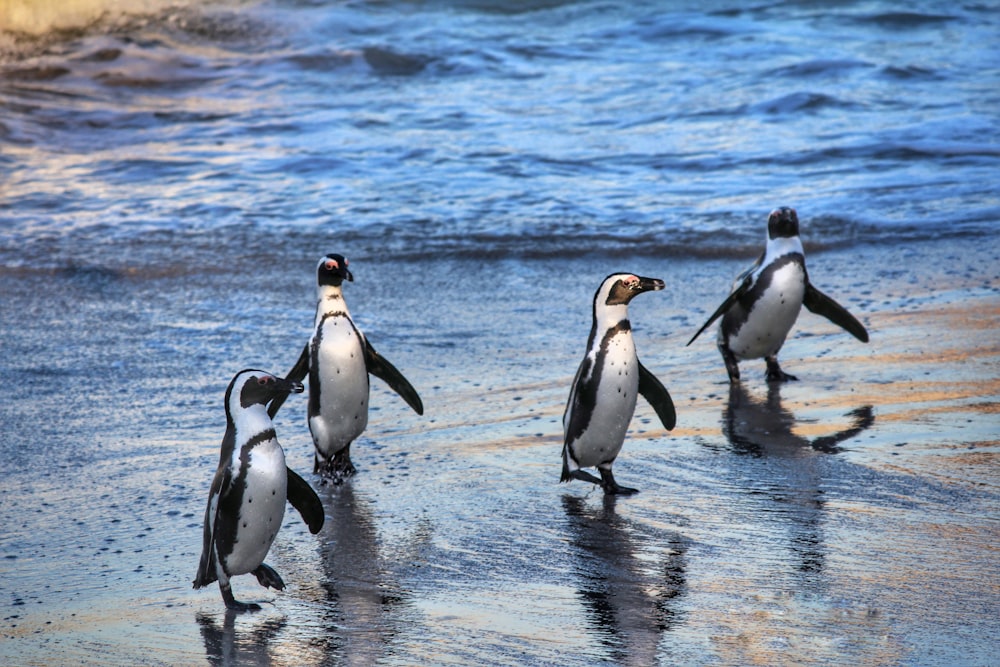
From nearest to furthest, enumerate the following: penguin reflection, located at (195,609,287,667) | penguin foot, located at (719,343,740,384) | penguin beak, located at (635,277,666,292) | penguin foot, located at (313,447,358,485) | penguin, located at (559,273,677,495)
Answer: penguin reflection, located at (195,609,287,667) → penguin beak, located at (635,277,666,292) → penguin, located at (559,273,677,495) → penguin foot, located at (313,447,358,485) → penguin foot, located at (719,343,740,384)

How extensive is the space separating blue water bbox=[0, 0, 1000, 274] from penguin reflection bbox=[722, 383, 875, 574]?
9.37 feet

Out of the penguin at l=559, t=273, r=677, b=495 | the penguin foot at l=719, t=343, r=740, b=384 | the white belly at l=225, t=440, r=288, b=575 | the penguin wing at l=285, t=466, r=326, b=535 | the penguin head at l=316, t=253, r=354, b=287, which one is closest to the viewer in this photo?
the white belly at l=225, t=440, r=288, b=575

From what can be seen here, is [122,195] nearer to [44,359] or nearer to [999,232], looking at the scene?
[44,359]

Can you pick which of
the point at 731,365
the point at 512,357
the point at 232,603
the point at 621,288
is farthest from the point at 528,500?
the point at 512,357

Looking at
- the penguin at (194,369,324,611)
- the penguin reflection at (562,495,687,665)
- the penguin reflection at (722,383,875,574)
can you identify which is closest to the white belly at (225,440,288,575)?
the penguin at (194,369,324,611)

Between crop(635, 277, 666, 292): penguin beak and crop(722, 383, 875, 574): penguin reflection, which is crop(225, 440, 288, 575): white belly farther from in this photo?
crop(722, 383, 875, 574): penguin reflection

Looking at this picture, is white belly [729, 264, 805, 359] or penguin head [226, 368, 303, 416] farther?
white belly [729, 264, 805, 359]

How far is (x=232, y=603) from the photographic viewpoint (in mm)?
3117

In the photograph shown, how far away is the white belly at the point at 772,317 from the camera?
4.82 meters

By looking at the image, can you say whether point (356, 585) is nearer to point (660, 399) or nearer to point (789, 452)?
point (660, 399)

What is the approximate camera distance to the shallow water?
3039 millimetres

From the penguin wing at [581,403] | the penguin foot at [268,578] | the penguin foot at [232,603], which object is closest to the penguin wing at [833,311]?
the penguin wing at [581,403]

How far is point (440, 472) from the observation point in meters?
4.07

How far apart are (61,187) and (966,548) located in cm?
809
